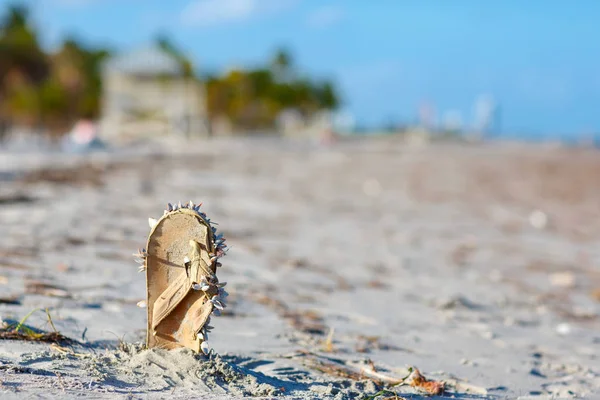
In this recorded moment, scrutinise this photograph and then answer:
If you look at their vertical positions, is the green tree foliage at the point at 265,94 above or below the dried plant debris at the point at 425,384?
above

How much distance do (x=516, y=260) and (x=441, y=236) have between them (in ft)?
4.65

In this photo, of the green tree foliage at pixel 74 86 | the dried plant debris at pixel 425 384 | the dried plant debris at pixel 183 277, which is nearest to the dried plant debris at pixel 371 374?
the dried plant debris at pixel 425 384

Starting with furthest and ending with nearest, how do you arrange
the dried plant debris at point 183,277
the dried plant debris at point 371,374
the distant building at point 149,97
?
the distant building at point 149,97 < the dried plant debris at point 371,374 < the dried plant debris at point 183,277

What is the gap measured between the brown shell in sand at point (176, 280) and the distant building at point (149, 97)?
131ft

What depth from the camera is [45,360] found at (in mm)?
2547

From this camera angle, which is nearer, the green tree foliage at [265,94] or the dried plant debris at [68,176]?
the dried plant debris at [68,176]

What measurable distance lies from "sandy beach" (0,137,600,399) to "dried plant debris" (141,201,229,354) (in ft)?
0.32

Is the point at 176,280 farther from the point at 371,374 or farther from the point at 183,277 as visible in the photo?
the point at 371,374

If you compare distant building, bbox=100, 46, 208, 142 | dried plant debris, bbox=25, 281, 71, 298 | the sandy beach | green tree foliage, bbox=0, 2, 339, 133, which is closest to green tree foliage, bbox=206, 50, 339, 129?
green tree foliage, bbox=0, 2, 339, 133

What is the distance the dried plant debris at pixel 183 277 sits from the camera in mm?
2551

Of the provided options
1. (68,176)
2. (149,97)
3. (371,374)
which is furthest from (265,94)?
(371,374)

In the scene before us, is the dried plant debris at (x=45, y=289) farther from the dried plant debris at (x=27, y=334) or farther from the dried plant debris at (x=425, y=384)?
the dried plant debris at (x=425, y=384)

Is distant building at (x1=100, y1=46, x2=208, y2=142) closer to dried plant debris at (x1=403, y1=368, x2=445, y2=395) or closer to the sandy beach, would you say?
the sandy beach

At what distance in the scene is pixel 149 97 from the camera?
1816 inches
